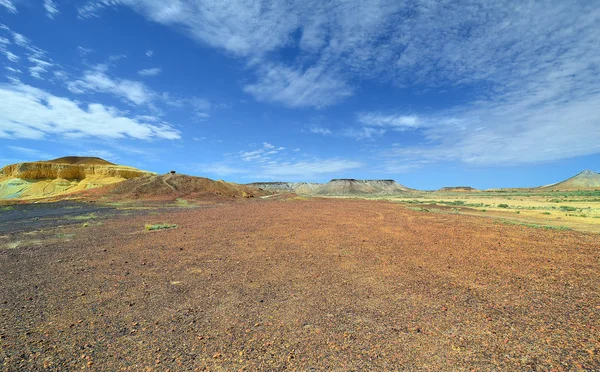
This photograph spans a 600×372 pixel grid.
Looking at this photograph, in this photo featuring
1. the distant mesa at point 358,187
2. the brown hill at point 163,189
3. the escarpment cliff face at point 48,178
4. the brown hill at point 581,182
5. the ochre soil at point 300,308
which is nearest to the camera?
the ochre soil at point 300,308

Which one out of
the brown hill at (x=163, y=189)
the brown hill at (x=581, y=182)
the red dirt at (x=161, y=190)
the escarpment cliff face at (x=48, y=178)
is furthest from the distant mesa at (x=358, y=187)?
the red dirt at (x=161, y=190)

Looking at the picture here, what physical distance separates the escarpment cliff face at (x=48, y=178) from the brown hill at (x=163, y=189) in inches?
578

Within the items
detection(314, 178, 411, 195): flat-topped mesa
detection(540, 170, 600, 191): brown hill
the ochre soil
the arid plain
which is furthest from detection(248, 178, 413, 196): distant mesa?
the ochre soil

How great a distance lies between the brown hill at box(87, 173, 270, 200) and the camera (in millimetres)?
49625

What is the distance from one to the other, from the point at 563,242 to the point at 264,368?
15.1 meters

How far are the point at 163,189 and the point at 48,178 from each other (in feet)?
112

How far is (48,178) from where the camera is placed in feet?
213

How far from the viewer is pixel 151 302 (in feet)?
19.8

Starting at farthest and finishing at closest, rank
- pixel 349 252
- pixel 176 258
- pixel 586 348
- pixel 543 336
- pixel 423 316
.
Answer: pixel 349 252
pixel 176 258
pixel 423 316
pixel 543 336
pixel 586 348

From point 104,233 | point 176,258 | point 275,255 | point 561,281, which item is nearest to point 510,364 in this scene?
point 561,281

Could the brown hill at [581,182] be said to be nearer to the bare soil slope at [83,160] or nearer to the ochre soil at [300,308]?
the ochre soil at [300,308]

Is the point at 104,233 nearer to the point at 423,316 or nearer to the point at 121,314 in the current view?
the point at 121,314

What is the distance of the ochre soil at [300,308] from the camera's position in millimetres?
4066

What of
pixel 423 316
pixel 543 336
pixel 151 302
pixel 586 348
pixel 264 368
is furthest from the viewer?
pixel 151 302
